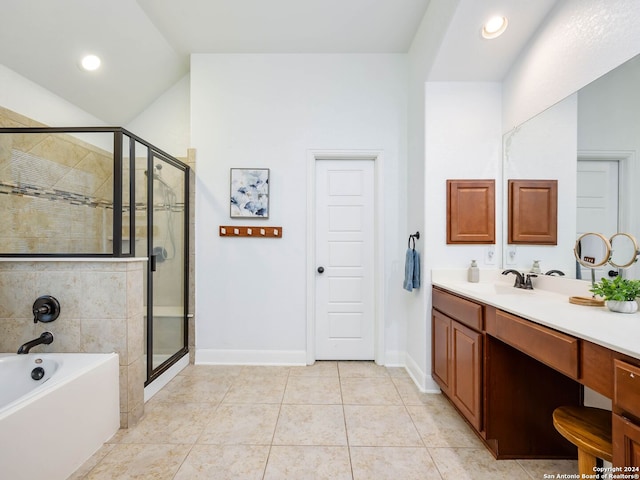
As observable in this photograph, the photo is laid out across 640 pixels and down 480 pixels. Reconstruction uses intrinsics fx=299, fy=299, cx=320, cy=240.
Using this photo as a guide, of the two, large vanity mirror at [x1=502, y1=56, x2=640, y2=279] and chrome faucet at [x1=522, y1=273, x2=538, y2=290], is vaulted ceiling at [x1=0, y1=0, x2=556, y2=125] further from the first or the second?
chrome faucet at [x1=522, y1=273, x2=538, y2=290]

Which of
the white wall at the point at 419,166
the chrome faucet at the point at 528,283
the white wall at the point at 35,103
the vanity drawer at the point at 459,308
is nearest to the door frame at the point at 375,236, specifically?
the white wall at the point at 419,166

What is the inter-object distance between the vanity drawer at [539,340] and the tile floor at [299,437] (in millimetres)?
729

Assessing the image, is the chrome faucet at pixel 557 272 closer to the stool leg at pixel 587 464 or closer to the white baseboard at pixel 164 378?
the stool leg at pixel 587 464

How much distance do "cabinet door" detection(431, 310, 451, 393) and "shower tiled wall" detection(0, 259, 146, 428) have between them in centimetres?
213

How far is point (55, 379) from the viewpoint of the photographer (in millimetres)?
1548

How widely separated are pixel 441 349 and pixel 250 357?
175cm

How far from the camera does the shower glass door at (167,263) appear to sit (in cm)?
237

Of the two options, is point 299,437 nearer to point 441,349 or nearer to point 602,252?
point 441,349

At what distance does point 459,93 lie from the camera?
2410 millimetres

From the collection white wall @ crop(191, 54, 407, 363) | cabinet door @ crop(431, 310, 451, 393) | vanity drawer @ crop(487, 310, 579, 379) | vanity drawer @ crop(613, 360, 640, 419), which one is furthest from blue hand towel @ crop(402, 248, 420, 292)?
vanity drawer @ crop(613, 360, 640, 419)

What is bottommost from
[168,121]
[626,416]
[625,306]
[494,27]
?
[626,416]

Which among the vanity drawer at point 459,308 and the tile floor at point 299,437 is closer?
the tile floor at point 299,437

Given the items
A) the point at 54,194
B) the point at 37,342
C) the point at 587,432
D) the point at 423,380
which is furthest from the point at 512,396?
the point at 54,194

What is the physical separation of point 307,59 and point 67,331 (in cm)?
295
